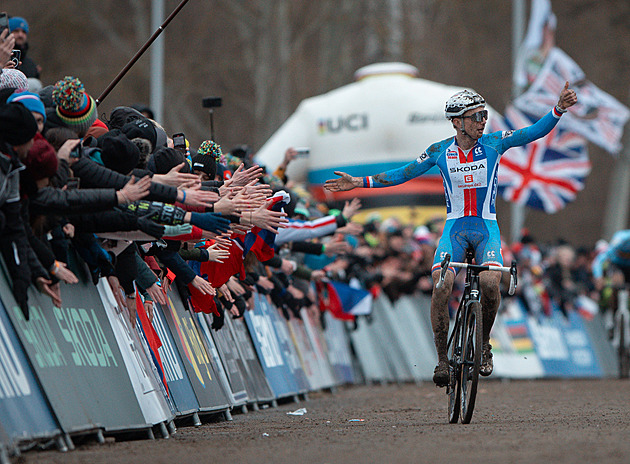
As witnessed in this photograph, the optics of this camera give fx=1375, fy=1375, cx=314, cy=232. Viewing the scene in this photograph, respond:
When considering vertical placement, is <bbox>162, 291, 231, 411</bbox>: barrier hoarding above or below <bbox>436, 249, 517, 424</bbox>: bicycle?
above

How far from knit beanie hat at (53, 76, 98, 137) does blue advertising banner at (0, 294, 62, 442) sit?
5.27 feet

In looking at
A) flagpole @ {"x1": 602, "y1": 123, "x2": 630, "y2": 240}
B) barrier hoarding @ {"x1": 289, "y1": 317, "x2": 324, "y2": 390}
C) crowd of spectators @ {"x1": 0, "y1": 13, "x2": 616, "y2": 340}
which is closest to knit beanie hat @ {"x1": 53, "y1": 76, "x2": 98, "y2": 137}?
crowd of spectators @ {"x1": 0, "y1": 13, "x2": 616, "y2": 340}

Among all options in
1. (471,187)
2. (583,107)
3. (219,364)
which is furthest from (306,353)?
(583,107)

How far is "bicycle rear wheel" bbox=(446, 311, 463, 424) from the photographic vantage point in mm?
10234

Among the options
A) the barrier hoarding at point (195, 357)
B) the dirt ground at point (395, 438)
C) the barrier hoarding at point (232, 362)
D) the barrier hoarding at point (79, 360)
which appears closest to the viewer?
the dirt ground at point (395, 438)

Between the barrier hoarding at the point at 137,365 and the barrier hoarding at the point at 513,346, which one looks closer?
the barrier hoarding at the point at 137,365

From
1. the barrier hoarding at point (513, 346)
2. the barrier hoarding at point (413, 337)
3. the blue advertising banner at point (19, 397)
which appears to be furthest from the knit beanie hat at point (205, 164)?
the barrier hoarding at point (513, 346)

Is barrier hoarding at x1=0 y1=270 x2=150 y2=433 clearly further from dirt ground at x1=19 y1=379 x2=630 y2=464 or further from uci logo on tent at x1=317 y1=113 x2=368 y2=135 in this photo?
uci logo on tent at x1=317 y1=113 x2=368 y2=135

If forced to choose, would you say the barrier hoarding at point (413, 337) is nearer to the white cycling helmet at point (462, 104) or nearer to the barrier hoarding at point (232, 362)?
the barrier hoarding at point (232, 362)

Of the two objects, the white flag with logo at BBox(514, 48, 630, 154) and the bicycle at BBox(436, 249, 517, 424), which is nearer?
the bicycle at BBox(436, 249, 517, 424)

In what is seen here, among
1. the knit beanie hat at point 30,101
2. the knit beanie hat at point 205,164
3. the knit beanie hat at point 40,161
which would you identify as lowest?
the knit beanie hat at point 205,164

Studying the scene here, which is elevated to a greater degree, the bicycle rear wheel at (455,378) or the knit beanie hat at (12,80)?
the knit beanie hat at (12,80)

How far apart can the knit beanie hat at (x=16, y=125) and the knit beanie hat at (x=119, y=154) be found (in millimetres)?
1012

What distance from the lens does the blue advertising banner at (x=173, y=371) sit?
10.1 m
